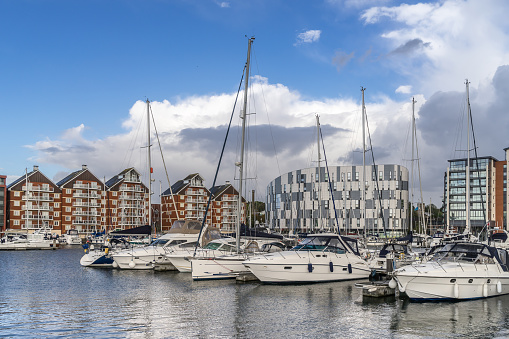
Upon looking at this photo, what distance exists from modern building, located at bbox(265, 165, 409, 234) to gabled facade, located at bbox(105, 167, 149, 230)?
134 ft

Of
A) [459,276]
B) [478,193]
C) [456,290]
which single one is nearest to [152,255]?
[456,290]

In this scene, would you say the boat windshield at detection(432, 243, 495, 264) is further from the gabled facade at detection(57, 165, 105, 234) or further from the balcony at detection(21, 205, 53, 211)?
the gabled facade at detection(57, 165, 105, 234)

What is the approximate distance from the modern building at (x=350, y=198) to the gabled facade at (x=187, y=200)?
A: 993 inches

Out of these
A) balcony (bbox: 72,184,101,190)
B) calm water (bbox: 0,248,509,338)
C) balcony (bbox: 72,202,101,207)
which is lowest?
calm water (bbox: 0,248,509,338)

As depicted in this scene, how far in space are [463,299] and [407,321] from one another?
19.2 feet

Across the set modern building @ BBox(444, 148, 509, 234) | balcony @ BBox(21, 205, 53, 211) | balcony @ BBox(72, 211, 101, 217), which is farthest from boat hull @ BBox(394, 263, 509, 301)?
modern building @ BBox(444, 148, 509, 234)

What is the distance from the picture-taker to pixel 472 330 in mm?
20094

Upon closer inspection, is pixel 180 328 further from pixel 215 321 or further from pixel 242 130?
pixel 242 130

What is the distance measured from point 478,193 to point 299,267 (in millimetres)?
131758

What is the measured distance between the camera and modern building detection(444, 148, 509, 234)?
481ft

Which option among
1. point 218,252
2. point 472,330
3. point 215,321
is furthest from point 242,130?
point 472,330

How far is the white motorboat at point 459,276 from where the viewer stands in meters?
25.2

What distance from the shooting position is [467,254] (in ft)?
89.2

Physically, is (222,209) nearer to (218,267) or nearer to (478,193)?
(478,193)
